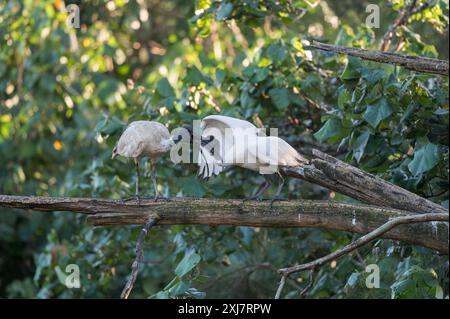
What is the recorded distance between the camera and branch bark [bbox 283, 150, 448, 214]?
5.21 metres

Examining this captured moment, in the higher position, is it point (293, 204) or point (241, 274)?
point (293, 204)

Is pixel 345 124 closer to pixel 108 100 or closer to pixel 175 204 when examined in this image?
pixel 175 204

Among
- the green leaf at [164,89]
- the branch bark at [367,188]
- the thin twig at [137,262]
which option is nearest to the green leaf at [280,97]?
the green leaf at [164,89]

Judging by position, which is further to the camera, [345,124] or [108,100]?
[108,100]

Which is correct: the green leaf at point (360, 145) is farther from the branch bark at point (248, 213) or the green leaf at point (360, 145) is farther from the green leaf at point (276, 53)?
the green leaf at point (276, 53)

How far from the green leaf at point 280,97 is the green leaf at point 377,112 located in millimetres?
1286

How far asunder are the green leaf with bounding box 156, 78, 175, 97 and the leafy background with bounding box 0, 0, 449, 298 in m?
0.01

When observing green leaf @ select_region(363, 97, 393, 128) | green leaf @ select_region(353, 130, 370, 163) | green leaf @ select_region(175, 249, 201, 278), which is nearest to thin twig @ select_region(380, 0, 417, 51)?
green leaf @ select_region(353, 130, 370, 163)

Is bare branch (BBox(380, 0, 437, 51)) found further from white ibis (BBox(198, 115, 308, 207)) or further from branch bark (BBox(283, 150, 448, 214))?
branch bark (BBox(283, 150, 448, 214))

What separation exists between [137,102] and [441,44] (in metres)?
3.83
